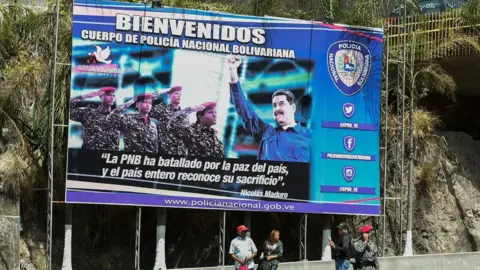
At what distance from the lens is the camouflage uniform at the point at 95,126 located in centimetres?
1855

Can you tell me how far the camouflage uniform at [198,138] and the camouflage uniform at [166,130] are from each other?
0.07m

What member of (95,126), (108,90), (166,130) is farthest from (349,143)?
(95,126)

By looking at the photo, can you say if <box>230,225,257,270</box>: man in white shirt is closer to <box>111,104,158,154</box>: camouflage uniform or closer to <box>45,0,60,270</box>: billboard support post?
<box>111,104,158,154</box>: camouflage uniform

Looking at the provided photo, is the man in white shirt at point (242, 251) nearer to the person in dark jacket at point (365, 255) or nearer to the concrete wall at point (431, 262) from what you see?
the person in dark jacket at point (365, 255)

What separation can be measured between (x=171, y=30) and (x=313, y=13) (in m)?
4.54

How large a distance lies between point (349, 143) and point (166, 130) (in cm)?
474

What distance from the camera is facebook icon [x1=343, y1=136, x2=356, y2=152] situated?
68.7 ft

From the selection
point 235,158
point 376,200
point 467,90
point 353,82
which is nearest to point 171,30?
point 235,158

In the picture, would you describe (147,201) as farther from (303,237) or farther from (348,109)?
(348,109)

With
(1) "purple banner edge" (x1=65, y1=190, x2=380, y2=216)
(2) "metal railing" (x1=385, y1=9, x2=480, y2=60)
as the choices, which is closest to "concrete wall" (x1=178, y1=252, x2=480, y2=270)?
(1) "purple banner edge" (x1=65, y1=190, x2=380, y2=216)

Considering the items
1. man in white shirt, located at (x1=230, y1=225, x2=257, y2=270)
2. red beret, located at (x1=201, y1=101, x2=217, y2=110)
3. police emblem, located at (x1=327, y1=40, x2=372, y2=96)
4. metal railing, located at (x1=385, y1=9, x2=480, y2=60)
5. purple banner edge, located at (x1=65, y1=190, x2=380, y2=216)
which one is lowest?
man in white shirt, located at (x1=230, y1=225, x2=257, y2=270)

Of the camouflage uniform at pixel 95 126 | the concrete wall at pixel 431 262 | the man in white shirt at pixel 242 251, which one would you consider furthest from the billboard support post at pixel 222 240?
the man in white shirt at pixel 242 251

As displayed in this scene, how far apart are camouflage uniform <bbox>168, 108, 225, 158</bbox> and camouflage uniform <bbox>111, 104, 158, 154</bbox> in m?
0.53

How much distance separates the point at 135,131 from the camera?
1906 cm
